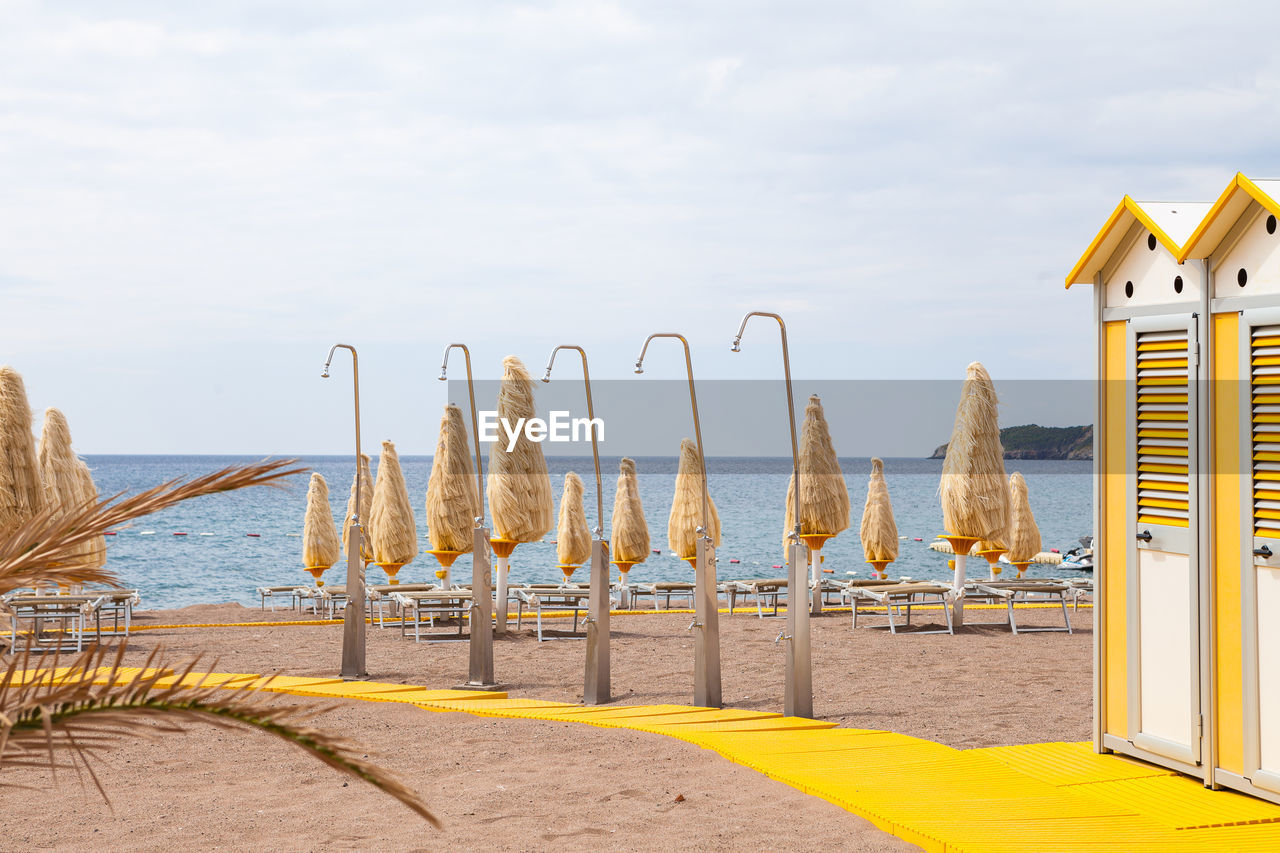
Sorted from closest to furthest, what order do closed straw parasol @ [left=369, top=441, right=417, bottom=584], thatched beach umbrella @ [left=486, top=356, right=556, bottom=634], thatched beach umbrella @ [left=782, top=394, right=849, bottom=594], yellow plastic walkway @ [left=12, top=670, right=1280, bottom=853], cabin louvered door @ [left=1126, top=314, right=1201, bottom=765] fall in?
yellow plastic walkway @ [left=12, top=670, right=1280, bottom=853]
cabin louvered door @ [left=1126, top=314, right=1201, bottom=765]
thatched beach umbrella @ [left=486, top=356, right=556, bottom=634]
thatched beach umbrella @ [left=782, top=394, right=849, bottom=594]
closed straw parasol @ [left=369, top=441, right=417, bottom=584]

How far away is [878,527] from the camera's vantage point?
50.0 feet

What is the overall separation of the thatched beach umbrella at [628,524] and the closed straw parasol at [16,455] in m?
7.12

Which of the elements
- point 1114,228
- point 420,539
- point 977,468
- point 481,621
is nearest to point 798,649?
point 481,621

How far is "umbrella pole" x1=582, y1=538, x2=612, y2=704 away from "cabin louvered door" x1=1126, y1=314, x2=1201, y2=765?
3621 millimetres

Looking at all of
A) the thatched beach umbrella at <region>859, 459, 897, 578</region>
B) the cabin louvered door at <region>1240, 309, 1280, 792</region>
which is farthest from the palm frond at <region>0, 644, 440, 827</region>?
the thatched beach umbrella at <region>859, 459, 897, 578</region>

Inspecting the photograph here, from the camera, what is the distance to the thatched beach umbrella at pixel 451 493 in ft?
42.0

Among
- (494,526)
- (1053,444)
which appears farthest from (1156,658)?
(1053,444)

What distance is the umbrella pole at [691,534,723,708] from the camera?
748 cm

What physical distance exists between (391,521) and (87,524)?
1198cm

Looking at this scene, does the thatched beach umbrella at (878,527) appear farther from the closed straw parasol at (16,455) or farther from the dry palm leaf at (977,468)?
the closed straw parasol at (16,455)

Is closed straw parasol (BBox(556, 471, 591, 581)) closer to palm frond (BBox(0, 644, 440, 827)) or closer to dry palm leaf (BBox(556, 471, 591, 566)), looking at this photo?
dry palm leaf (BBox(556, 471, 591, 566))

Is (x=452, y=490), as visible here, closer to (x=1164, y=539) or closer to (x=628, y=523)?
(x=628, y=523)

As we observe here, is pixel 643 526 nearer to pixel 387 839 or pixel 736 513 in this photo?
pixel 387 839

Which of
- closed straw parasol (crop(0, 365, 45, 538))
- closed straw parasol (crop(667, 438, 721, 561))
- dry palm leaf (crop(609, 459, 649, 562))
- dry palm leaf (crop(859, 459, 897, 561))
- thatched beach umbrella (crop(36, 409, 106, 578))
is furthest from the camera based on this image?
closed straw parasol (crop(667, 438, 721, 561))
